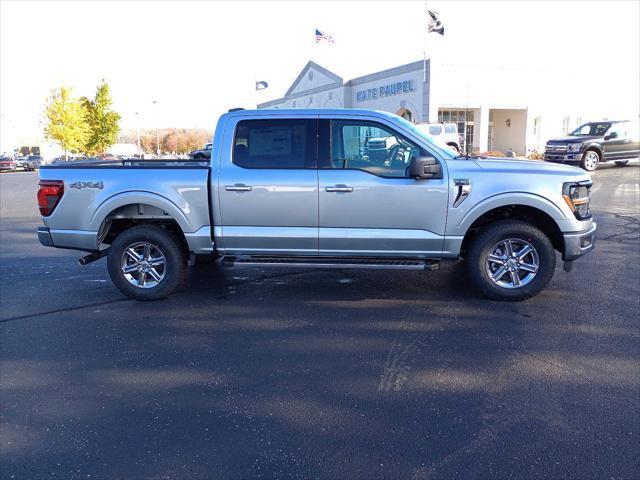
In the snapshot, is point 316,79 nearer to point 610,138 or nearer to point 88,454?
point 610,138

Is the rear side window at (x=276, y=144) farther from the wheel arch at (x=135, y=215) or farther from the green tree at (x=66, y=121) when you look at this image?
the green tree at (x=66, y=121)

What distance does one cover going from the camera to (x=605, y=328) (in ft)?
16.1

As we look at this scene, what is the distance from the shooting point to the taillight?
572 cm

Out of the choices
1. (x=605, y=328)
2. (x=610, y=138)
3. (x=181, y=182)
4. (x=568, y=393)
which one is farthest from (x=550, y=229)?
(x=610, y=138)

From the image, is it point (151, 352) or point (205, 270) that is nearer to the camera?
point (151, 352)

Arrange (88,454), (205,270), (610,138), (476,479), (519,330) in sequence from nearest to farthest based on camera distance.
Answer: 1. (476,479)
2. (88,454)
3. (519,330)
4. (205,270)
5. (610,138)

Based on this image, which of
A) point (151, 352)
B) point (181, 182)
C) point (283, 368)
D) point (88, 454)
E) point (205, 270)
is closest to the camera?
→ point (88, 454)

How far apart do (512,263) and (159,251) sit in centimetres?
392

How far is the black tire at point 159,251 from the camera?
5.82 meters

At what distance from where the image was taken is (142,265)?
5887 millimetres

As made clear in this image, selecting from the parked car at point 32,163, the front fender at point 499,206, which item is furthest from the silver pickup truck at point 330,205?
the parked car at point 32,163

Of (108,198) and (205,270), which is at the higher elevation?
(108,198)

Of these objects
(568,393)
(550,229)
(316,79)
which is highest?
(316,79)

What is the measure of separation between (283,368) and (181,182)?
98.5 inches
